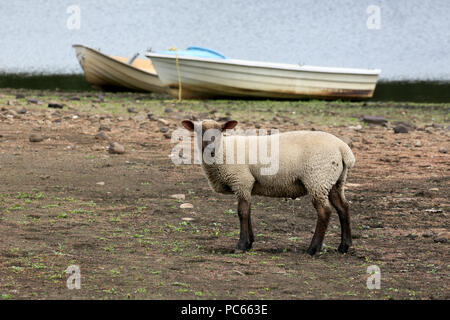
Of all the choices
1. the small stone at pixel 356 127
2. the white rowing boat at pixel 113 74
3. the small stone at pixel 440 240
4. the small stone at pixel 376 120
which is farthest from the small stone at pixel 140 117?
the small stone at pixel 440 240

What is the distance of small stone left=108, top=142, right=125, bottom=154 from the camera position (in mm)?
11281

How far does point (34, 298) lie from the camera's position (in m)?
4.73

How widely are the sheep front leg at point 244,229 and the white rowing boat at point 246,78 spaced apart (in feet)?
49.5

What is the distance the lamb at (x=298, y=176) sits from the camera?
6.32 meters

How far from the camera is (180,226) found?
7.19 meters

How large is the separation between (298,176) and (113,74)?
61.9 feet

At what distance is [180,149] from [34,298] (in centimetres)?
748

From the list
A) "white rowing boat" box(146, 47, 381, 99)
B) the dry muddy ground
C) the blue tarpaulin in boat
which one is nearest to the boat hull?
"white rowing boat" box(146, 47, 381, 99)

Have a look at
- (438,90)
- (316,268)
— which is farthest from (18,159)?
(438,90)

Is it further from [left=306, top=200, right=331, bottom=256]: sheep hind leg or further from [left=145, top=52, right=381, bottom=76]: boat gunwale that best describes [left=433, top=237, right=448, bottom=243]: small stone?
[left=145, top=52, right=381, bottom=76]: boat gunwale

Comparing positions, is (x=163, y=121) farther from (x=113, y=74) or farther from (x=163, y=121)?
(x=113, y=74)

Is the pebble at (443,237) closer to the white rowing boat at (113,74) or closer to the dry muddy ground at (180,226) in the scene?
the dry muddy ground at (180,226)

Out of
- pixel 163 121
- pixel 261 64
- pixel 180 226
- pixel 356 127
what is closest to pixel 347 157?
pixel 180 226
